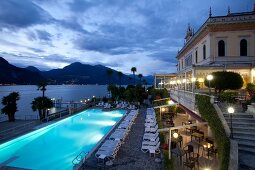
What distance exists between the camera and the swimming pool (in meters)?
14.7

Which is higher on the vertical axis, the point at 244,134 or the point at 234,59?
the point at 234,59

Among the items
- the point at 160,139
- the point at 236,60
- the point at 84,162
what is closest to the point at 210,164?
the point at 160,139

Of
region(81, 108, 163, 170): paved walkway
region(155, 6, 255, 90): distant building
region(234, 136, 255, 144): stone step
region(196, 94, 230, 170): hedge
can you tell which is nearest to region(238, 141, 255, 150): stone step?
region(234, 136, 255, 144): stone step

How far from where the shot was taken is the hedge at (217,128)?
857cm

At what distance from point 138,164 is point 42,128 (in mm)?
13250

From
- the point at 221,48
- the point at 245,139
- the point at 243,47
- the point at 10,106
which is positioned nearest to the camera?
the point at 245,139

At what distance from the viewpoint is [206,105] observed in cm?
1267

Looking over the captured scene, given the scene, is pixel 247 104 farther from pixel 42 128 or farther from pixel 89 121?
pixel 89 121

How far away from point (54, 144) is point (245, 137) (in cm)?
1470

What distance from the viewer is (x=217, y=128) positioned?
416 inches

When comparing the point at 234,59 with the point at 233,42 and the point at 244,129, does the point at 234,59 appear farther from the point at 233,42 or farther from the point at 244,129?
the point at 244,129

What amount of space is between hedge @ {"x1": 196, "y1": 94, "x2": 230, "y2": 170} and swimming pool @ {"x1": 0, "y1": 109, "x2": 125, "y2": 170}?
28.3 feet

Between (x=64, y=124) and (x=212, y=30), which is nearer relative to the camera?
(x=212, y=30)

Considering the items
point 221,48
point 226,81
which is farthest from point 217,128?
point 221,48
